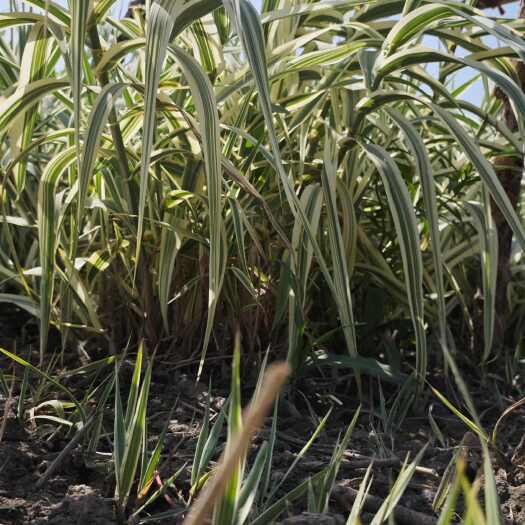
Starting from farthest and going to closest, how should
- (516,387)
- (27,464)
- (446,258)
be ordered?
(446,258) → (516,387) → (27,464)

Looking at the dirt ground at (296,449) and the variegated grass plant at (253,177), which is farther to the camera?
the variegated grass plant at (253,177)

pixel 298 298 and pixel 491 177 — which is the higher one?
pixel 491 177

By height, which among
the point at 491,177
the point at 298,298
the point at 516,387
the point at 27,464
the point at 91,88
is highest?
the point at 91,88

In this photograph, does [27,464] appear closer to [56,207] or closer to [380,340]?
[56,207]

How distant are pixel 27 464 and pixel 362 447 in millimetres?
373

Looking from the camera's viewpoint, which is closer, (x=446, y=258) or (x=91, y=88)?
(x=91, y=88)

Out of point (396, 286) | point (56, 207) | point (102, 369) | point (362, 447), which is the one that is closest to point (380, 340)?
point (396, 286)

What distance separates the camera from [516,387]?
1.03 m

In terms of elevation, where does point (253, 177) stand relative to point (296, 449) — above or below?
above

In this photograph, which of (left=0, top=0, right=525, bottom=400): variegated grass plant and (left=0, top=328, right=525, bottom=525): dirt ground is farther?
(left=0, top=0, right=525, bottom=400): variegated grass plant

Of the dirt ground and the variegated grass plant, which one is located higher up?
the variegated grass plant

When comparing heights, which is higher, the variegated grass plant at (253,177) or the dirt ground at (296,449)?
the variegated grass plant at (253,177)

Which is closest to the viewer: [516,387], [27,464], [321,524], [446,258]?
[321,524]

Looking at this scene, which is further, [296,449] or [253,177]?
[253,177]
